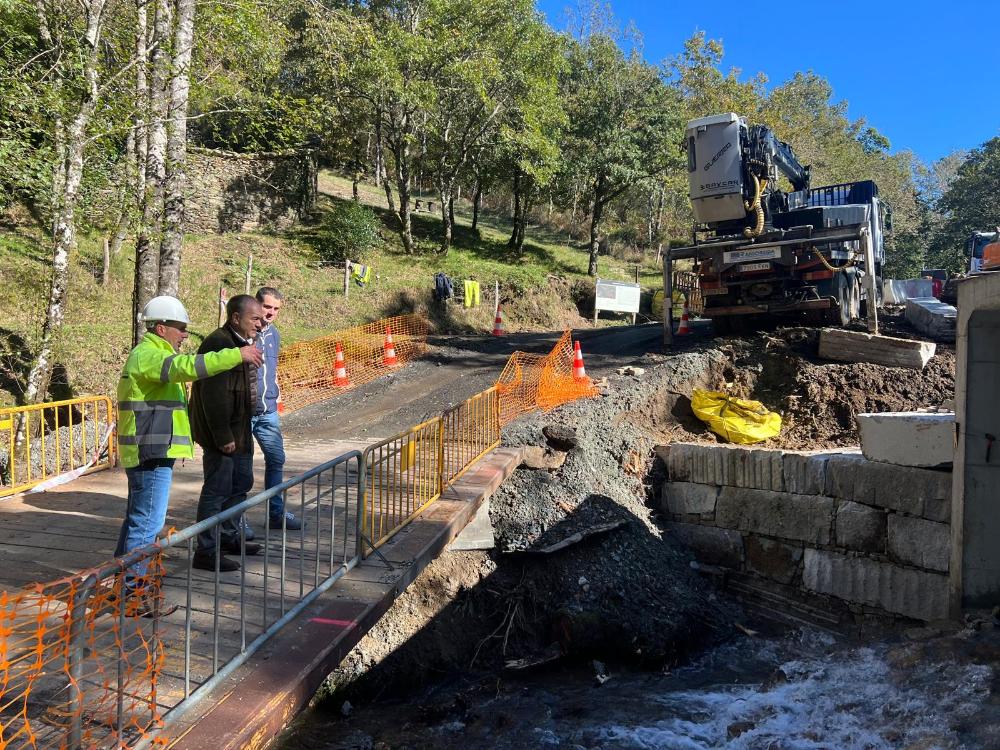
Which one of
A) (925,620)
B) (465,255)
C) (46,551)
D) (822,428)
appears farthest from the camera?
(465,255)

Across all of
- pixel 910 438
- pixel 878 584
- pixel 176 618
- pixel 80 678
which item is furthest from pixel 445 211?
pixel 80 678

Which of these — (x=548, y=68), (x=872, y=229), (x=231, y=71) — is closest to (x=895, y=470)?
(x=872, y=229)

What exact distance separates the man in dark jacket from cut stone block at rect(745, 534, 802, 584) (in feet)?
18.5

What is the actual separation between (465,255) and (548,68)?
7.94m

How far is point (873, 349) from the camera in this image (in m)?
9.21

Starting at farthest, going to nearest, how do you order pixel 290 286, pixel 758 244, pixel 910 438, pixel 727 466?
pixel 290 286, pixel 758 244, pixel 727 466, pixel 910 438

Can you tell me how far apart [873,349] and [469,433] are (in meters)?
6.31

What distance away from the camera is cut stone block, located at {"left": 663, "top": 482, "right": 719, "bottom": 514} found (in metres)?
7.61

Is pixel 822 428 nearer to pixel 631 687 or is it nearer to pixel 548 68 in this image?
pixel 631 687

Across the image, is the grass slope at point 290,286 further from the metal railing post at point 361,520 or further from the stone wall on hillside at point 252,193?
the metal railing post at point 361,520

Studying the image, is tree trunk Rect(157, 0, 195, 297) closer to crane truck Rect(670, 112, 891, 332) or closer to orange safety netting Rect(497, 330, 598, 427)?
orange safety netting Rect(497, 330, 598, 427)

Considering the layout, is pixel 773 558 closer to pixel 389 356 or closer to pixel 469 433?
pixel 469 433

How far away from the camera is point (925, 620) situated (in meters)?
6.29

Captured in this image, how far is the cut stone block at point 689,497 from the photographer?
7.61 metres
